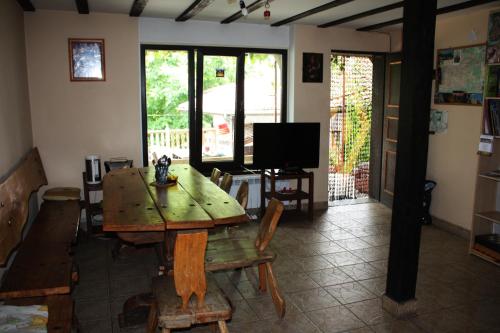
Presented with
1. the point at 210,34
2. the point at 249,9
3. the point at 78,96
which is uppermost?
the point at 249,9

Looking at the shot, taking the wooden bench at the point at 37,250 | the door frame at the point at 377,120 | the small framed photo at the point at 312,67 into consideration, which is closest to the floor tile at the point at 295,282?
the wooden bench at the point at 37,250

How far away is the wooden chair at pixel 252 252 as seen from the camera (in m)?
3.12

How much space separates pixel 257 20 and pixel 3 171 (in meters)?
3.33

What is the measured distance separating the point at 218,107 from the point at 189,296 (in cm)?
375

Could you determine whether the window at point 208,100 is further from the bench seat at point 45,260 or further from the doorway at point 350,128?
the bench seat at point 45,260

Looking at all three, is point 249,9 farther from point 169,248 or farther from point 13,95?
point 169,248

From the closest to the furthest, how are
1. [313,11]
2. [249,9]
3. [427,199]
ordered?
[249,9], [313,11], [427,199]

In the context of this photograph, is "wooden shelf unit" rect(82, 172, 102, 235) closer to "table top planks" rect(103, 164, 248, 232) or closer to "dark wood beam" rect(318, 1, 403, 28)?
"table top planks" rect(103, 164, 248, 232)

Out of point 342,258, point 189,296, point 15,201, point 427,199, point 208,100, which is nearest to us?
point 189,296

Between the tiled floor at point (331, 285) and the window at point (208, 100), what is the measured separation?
133 centimetres

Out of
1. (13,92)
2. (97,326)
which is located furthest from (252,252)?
(13,92)

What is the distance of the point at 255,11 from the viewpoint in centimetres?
495

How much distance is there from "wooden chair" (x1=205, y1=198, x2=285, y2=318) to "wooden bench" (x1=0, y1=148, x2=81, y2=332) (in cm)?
94

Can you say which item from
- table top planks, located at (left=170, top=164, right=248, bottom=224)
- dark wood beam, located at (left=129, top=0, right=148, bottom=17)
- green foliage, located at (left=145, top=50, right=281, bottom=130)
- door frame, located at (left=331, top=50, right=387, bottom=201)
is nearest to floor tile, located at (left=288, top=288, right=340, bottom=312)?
table top planks, located at (left=170, top=164, right=248, bottom=224)
